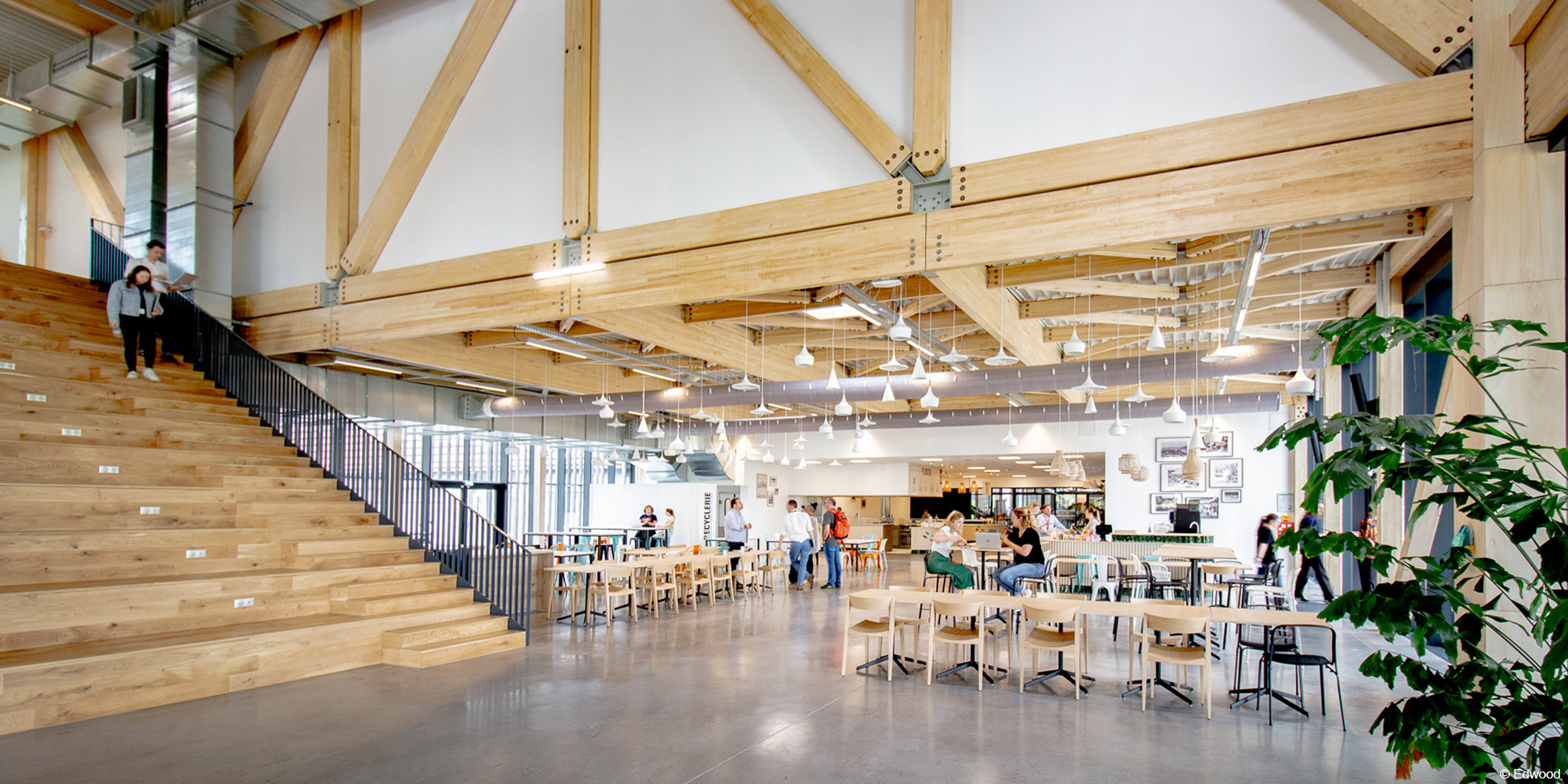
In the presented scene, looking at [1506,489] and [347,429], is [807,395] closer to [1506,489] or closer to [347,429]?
[347,429]

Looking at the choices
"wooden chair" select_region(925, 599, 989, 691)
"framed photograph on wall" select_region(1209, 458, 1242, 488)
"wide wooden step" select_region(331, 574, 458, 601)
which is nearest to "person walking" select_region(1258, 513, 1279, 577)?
"framed photograph on wall" select_region(1209, 458, 1242, 488)

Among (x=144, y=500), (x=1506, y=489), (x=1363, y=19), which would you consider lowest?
(x=144, y=500)

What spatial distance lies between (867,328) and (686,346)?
247cm

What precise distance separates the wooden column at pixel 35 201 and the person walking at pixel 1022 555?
18.9 meters

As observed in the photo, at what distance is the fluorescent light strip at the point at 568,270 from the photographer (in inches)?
332

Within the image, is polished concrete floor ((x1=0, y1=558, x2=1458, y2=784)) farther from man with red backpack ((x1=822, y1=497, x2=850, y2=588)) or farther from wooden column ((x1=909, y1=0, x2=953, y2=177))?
man with red backpack ((x1=822, y1=497, x2=850, y2=588))

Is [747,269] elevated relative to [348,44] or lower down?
lower down

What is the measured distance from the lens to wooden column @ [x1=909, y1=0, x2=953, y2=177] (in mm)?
6719

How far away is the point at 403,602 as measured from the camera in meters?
8.70

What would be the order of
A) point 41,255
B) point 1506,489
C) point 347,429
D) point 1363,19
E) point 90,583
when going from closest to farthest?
point 1506,489
point 1363,19
point 90,583
point 347,429
point 41,255

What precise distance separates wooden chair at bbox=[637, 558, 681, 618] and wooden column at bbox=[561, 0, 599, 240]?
4740mm

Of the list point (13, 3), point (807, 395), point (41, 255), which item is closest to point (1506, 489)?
point (807, 395)

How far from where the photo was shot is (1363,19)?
5.33 meters

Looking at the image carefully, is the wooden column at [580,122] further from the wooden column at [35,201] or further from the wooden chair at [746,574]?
the wooden column at [35,201]
